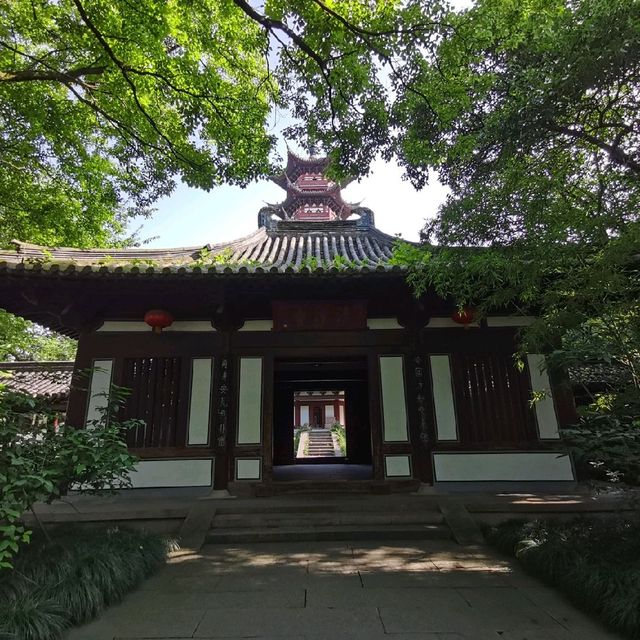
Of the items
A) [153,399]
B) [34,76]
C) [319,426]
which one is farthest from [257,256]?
[319,426]

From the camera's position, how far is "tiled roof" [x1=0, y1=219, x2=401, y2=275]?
532 cm

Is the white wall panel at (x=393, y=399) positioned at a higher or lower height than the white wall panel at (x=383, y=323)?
lower

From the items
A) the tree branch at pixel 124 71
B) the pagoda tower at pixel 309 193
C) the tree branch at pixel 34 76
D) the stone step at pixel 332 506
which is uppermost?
the pagoda tower at pixel 309 193

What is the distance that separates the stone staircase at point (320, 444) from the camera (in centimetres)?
1912

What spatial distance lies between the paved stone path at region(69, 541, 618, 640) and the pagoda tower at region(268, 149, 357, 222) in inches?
541

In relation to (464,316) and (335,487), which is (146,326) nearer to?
(335,487)

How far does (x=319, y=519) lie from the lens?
192 inches

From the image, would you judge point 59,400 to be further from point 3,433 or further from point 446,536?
point 446,536

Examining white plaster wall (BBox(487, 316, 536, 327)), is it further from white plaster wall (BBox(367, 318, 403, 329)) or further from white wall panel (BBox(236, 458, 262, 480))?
white wall panel (BBox(236, 458, 262, 480))

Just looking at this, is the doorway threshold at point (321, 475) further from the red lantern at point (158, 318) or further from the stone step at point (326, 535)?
the red lantern at point (158, 318)

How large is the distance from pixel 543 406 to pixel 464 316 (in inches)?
71.7

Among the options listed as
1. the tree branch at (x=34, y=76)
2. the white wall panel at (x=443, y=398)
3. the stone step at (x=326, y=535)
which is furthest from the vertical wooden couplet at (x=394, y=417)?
the tree branch at (x=34, y=76)

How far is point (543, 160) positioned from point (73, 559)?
17.6 ft

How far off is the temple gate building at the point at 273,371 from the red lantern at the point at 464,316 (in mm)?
25
